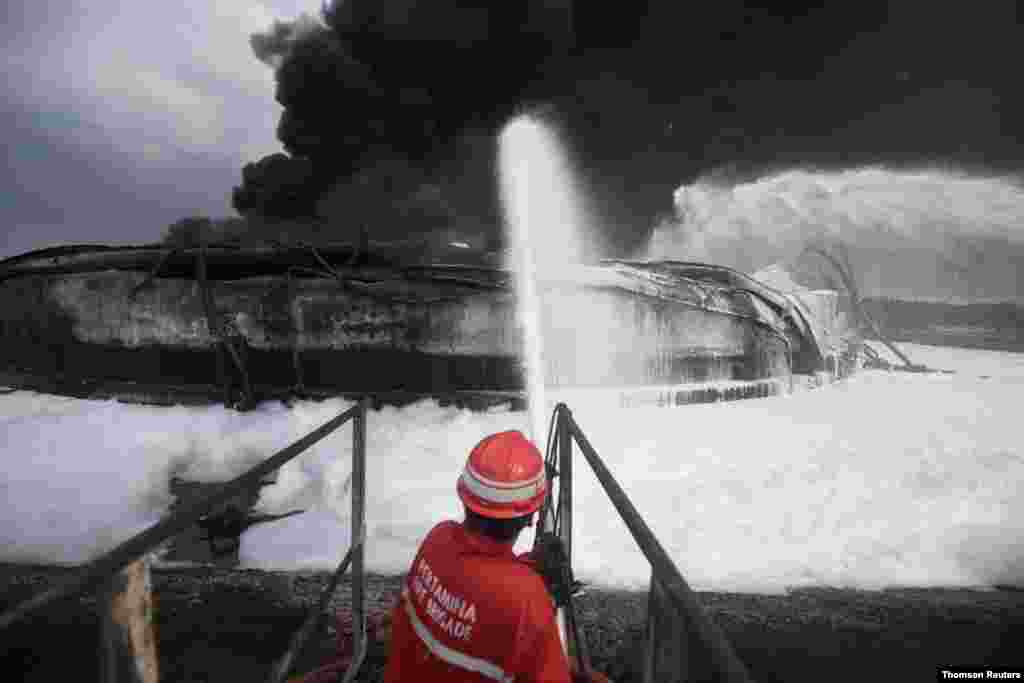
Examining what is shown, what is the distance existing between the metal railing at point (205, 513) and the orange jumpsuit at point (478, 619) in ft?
1.96

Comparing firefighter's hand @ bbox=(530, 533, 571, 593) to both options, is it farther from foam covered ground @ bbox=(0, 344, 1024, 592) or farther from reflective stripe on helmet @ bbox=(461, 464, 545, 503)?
foam covered ground @ bbox=(0, 344, 1024, 592)

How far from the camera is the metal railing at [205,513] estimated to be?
0.93 meters

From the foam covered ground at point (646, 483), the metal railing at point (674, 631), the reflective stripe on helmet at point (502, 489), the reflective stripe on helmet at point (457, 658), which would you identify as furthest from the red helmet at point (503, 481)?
the foam covered ground at point (646, 483)

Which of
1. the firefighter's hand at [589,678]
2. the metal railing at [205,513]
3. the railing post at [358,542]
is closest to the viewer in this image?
the metal railing at [205,513]

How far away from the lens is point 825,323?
33.7 feet

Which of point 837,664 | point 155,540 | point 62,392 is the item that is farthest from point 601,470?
point 62,392

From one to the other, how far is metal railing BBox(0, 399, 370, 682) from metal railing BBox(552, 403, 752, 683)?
1.03m

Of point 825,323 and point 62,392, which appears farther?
point 825,323

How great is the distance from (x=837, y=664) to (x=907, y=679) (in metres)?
0.32

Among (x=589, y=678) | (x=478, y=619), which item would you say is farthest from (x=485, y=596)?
(x=589, y=678)

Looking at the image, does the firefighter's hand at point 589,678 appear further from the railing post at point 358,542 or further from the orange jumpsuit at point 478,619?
the railing post at point 358,542

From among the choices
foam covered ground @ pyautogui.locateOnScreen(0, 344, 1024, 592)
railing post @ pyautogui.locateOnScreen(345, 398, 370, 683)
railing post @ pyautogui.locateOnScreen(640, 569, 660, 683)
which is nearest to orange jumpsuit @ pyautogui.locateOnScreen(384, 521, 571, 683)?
railing post @ pyautogui.locateOnScreen(640, 569, 660, 683)

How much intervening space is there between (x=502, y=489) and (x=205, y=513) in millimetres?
801

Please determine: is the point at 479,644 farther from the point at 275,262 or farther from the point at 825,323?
the point at 825,323
